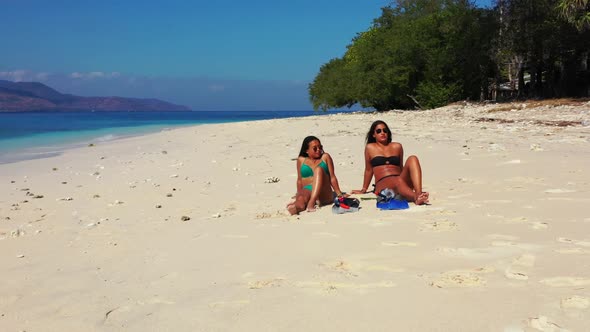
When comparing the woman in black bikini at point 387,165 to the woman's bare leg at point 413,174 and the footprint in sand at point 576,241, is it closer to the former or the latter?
the woman's bare leg at point 413,174

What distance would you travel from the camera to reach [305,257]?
161 inches

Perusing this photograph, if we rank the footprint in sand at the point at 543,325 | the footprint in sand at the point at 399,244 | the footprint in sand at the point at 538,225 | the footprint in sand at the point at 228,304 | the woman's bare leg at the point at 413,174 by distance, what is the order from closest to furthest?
the footprint in sand at the point at 543,325 → the footprint in sand at the point at 228,304 → the footprint in sand at the point at 399,244 → the footprint in sand at the point at 538,225 → the woman's bare leg at the point at 413,174

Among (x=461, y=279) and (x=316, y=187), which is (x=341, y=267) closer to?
(x=461, y=279)

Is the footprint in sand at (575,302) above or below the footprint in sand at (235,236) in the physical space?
above

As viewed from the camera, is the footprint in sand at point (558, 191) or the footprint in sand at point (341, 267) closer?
the footprint in sand at point (341, 267)

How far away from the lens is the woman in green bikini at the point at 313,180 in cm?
628

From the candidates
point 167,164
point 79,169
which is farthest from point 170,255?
point 79,169

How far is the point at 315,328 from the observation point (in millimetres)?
2752

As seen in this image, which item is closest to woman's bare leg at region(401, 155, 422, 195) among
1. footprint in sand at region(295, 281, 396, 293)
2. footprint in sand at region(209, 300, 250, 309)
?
footprint in sand at region(295, 281, 396, 293)

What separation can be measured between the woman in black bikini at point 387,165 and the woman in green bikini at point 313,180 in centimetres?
52

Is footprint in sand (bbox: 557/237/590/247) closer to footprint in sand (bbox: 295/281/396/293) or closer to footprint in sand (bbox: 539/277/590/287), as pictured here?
footprint in sand (bbox: 539/277/590/287)

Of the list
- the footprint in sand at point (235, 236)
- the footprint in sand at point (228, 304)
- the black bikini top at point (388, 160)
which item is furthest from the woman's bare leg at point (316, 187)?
the footprint in sand at point (228, 304)

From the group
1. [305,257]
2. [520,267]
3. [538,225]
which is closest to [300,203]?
[305,257]

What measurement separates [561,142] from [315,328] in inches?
410
